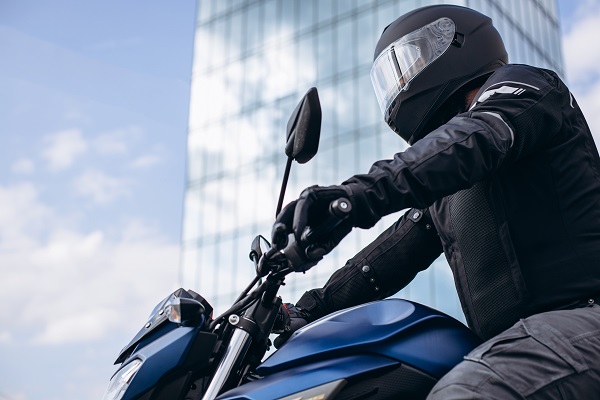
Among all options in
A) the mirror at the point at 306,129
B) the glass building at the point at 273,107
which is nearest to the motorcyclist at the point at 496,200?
the mirror at the point at 306,129

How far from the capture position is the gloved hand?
2283 millimetres

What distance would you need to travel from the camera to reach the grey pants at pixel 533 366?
2.23m

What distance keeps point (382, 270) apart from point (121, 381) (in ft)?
4.21

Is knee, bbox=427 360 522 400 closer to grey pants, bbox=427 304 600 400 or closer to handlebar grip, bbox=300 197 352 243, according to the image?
grey pants, bbox=427 304 600 400

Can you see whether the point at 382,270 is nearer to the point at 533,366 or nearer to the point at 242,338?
the point at 242,338

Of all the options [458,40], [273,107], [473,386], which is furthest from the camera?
[273,107]

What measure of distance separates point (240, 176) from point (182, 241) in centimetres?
367

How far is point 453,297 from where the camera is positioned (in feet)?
77.4

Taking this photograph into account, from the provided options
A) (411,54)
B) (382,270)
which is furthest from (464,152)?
(382,270)

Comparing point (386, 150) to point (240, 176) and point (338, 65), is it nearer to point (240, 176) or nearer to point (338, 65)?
point (338, 65)

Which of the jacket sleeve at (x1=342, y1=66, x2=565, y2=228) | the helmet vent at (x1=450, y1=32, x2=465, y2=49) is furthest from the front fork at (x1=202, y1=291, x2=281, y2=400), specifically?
the helmet vent at (x1=450, y1=32, x2=465, y2=49)

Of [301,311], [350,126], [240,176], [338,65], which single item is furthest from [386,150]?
[301,311]

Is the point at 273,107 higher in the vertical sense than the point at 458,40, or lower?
higher

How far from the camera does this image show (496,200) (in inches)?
107
